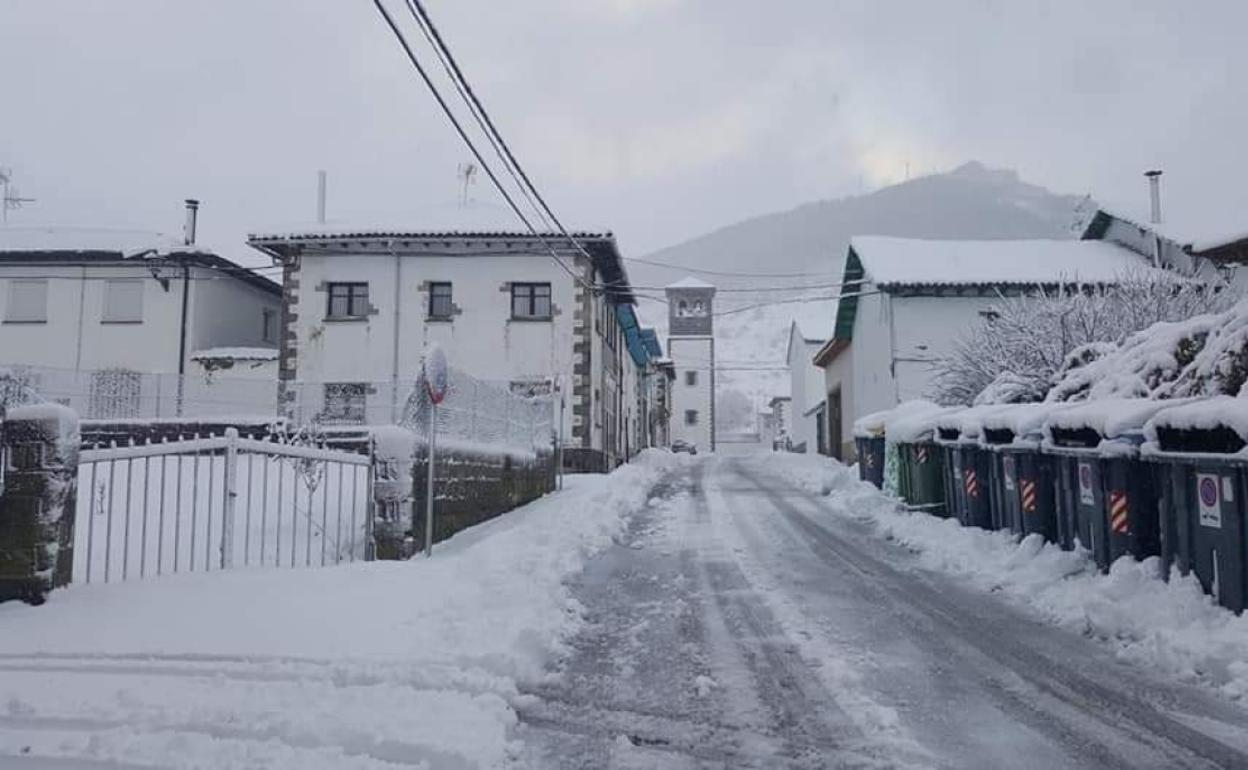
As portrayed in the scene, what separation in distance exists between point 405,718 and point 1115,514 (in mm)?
6265

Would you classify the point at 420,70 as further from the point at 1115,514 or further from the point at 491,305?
the point at 491,305

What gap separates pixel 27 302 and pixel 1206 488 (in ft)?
108

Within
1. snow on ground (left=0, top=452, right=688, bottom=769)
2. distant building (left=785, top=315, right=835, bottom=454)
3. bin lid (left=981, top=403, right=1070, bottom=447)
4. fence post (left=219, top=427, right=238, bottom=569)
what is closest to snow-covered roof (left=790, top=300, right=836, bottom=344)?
distant building (left=785, top=315, right=835, bottom=454)

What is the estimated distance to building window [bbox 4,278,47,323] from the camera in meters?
29.6

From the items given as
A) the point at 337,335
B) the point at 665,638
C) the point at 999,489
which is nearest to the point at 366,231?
the point at 337,335

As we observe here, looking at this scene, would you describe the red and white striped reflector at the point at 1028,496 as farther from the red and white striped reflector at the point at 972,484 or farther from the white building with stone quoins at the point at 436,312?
the white building with stone quoins at the point at 436,312

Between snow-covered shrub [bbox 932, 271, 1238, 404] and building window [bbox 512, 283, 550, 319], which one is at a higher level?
building window [bbox 512, 283, 550, 319]

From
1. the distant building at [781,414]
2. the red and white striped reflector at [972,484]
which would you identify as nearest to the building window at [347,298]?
the red and white striped reflector at [972,484]

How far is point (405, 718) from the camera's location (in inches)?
172

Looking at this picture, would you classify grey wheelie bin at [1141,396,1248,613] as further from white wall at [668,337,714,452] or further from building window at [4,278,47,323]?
white wall at [668,337,714,452]

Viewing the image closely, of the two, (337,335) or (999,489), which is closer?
(999,489)

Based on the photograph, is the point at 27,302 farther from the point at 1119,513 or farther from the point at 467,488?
the point at 1119,513

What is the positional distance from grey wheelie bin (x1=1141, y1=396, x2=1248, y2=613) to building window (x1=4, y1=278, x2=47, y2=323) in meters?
32.0

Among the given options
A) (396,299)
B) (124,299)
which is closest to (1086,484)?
(396,299)
